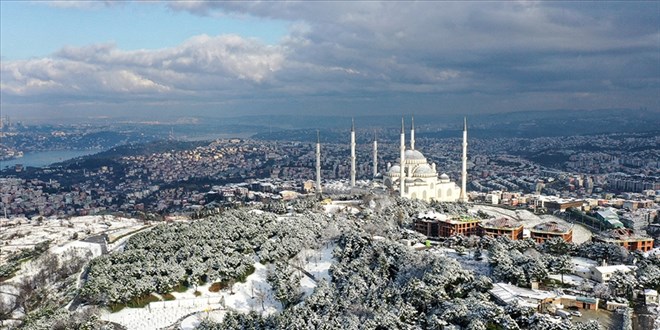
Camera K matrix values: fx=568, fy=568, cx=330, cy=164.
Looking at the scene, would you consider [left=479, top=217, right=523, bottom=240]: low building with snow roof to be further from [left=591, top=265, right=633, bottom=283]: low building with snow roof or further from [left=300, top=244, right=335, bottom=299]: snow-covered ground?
[left=300, top=244, right=335, bottom=299]: snow-covered ground

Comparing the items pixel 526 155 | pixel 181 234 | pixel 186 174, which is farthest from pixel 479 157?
pixel 181 234

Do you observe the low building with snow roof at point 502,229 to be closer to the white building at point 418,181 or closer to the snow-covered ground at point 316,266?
the snow-covered ground at point 316,266

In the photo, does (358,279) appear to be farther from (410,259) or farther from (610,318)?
(610,318)

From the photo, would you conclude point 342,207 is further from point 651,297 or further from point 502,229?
point 651,297

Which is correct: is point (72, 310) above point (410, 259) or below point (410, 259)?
below

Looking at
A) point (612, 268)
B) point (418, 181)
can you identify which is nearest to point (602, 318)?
point (612, 268)

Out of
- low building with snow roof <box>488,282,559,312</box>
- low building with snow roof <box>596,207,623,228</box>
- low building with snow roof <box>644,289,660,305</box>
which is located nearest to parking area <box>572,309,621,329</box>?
low building with snow roof <box>488,282,559,312</box>
